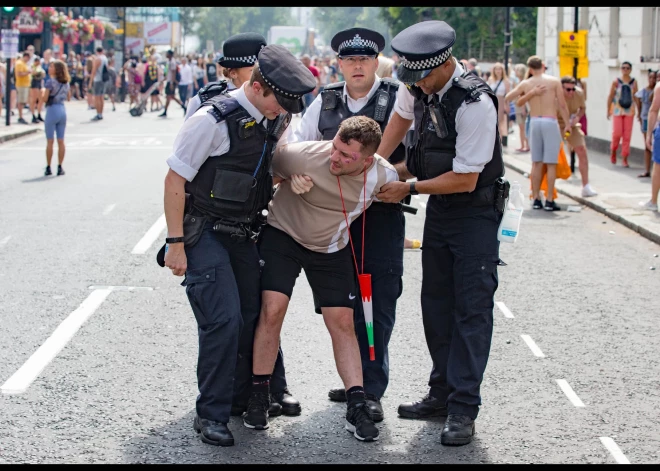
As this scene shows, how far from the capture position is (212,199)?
5.13m

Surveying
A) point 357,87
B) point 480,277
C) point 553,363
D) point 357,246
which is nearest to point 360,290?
point 357,246

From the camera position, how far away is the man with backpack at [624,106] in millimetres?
18906

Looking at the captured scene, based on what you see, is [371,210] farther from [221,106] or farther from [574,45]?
[574,45]

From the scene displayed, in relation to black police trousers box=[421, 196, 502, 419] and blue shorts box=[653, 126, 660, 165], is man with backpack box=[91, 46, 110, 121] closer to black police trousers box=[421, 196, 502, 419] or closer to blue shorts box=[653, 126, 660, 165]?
blue shorts box=[653, 126, 660, 165]

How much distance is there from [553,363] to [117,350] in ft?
8.81

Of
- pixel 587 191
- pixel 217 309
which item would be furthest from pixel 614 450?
pixel 587 191

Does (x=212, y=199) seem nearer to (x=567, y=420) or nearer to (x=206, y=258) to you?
(x=206, y=258)

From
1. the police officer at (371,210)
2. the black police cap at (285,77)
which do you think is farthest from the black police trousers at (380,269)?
the black police cap at (285,77)

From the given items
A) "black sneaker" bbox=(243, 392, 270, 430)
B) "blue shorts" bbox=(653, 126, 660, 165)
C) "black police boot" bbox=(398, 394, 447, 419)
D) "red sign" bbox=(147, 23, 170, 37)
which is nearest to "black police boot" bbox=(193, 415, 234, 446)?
"black sneaker" bbox=(243, 392, 270, 430)

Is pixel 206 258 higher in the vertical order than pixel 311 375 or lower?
higher

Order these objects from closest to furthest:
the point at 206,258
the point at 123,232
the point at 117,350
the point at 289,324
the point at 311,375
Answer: the point at 206,258, the point at 311,375, the point at 117,350, the point at 289,324, the point at 123,232

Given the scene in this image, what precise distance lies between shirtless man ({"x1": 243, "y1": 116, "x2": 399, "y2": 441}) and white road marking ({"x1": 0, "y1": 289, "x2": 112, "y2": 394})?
1.45 metres

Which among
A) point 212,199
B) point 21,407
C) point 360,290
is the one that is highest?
point 212,199

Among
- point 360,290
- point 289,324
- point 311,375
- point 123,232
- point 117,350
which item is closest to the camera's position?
point 360,290
